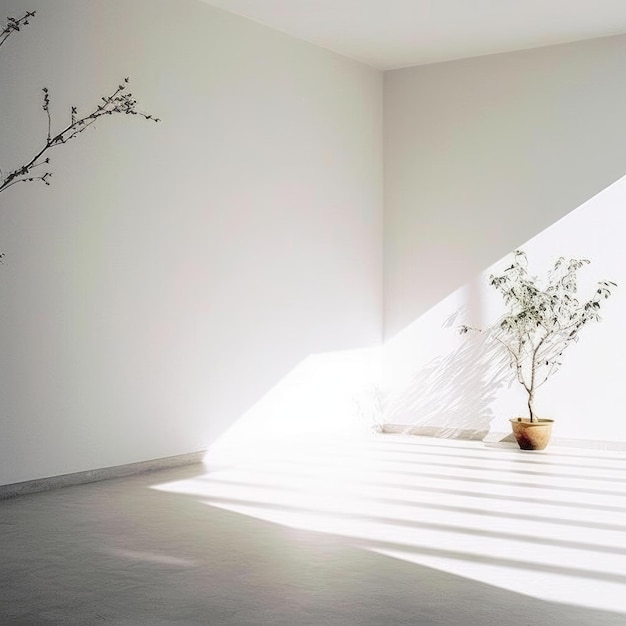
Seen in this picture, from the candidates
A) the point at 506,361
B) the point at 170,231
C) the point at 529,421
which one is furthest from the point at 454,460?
the point at 170,231

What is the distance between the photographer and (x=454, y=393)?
26.6 feet

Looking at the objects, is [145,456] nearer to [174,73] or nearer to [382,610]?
[174,73]

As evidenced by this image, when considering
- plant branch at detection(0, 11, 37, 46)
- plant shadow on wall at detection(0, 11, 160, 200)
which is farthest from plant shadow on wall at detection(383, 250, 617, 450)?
plant branch at detection(0, 11, 37, 46)

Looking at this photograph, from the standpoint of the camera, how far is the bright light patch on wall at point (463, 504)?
13.1ft

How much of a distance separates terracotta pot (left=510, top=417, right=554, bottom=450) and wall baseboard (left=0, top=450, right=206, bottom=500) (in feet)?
8.00

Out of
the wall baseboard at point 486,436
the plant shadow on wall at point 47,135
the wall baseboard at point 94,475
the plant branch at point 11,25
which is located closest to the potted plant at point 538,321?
the wall baseboard at point 486,436

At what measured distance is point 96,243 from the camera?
18.9 feet

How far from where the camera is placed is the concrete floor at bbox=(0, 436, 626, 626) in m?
3.41

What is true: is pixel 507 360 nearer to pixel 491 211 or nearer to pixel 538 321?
pixel 538 321

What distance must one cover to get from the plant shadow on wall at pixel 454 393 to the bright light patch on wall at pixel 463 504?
356 millimetres

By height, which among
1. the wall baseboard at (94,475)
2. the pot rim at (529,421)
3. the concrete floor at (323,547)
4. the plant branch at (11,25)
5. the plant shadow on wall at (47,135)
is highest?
the plant branch at (11,25)

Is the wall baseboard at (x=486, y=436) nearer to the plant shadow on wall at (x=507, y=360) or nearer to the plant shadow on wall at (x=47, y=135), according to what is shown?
the plant shadow on wall at (x=507, y=360)

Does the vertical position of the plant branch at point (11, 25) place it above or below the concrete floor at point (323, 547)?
above

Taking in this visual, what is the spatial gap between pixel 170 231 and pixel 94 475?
1644 millimetres
